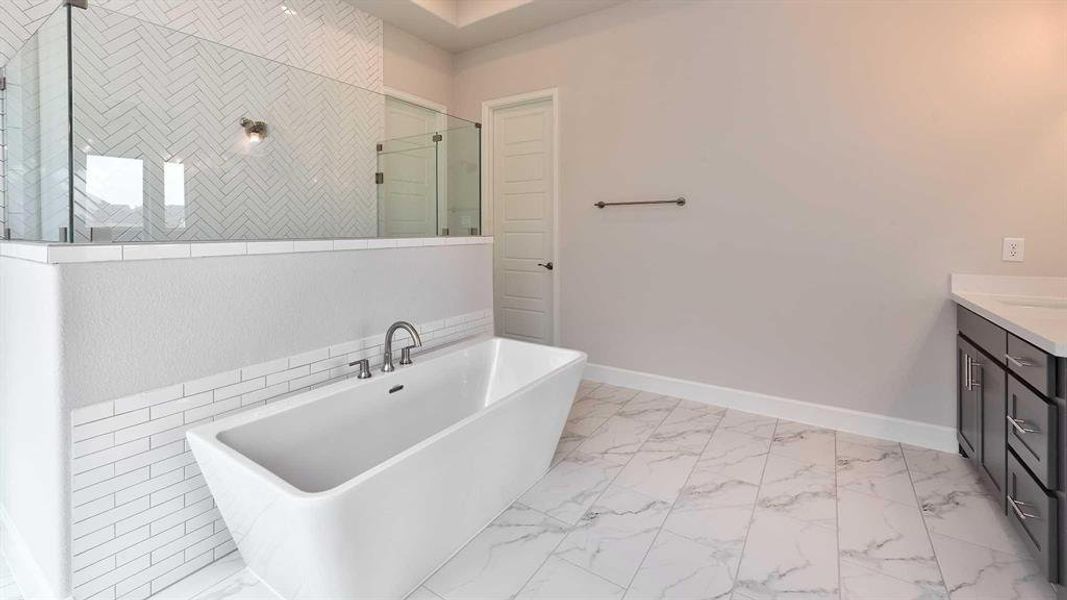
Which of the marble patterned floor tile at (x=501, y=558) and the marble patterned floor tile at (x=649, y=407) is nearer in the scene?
the marble patterned floor tile at (x=501, y=558)

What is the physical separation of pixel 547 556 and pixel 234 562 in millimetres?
1086

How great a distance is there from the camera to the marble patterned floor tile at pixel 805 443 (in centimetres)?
253

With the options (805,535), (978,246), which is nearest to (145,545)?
(805,535)

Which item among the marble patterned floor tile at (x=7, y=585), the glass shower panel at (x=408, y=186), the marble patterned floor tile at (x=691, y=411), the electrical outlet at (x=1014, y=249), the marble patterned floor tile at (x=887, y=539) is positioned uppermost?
the glass shower panel at (x=408, y=186)

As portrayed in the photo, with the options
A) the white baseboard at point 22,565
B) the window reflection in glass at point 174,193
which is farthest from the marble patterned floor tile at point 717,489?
the window reflection in glass at point 174,193

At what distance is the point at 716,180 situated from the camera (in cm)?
317

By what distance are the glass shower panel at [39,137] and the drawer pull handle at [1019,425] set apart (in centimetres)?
308

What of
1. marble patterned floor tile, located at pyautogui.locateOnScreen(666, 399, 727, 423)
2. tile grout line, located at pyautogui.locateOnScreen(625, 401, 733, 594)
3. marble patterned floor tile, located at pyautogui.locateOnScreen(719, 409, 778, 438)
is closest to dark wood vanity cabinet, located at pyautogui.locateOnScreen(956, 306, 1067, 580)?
marble patterned floor tile, located at pyautogui.locateOnScreen(719, 409, 778, 438)

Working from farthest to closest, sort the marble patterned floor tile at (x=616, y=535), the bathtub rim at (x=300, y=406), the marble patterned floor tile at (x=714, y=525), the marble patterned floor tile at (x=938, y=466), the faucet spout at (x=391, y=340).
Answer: the marble patterned floor tile at (x=938, y=466)
the faucet spout at (x=391, y=340)
the marble patterned floor tile at (x=714, y=525)
the marble patterned floor tile at (x=616, y=535)
the bathtub rim at (x=300, y=406)

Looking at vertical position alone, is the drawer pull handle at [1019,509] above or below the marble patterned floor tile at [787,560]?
above

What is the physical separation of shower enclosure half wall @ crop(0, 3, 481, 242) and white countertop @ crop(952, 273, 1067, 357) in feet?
8.02

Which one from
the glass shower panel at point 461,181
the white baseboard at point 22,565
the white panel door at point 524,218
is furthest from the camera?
the white panel door at point 524,218

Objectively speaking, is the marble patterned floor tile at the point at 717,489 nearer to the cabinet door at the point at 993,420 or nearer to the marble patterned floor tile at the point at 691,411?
the marble patterned floor tile at the point at 691,411

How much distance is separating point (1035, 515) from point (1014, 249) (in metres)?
1.44
